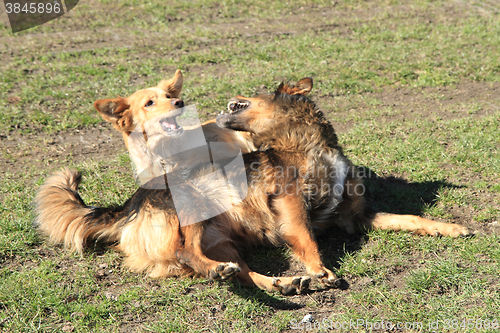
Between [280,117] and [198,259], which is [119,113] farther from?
[198,259]

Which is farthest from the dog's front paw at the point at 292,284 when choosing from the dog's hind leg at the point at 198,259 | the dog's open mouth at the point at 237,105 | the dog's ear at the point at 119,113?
the dog's ear at the point at 119,113

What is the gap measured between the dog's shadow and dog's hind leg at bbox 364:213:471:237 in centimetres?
19

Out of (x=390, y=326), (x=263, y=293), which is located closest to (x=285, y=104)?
(x=263, y=293)

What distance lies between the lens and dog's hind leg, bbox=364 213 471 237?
4145 millimetres

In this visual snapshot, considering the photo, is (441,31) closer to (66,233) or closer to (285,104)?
(285,104)

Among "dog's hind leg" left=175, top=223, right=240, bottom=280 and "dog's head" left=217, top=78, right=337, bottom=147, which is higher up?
"dog's head" left=217, top=78, right=337, bottom=147

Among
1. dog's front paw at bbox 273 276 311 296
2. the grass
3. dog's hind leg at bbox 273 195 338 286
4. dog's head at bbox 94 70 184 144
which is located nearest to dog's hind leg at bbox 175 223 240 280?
the grass

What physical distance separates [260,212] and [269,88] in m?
4.02

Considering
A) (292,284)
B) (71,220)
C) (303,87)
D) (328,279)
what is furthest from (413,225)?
(71,220)

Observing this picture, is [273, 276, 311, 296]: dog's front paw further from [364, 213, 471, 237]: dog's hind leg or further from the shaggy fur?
[364, 213, 471, 237]: dog's hind leg

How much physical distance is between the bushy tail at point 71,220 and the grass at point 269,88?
20cm

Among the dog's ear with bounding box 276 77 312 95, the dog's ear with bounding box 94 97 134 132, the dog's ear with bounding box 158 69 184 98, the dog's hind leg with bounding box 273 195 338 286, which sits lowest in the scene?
the dog's hind leg with bounding box 273 195 338 286

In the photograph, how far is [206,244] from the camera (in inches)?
150

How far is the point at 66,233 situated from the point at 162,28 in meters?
7.56
